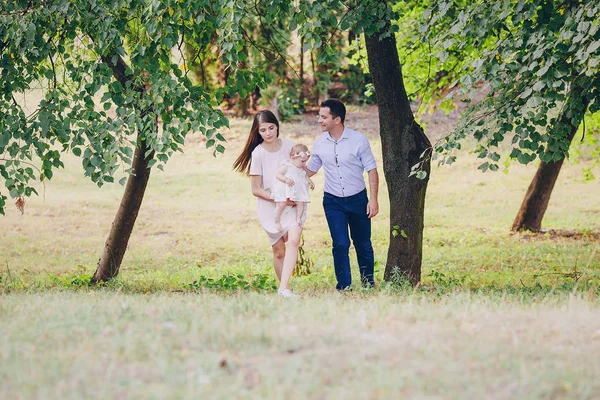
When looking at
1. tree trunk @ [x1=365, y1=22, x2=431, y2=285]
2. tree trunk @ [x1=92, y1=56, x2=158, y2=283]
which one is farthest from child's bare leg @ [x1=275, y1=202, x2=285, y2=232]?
tree trunk @ [x1=92, y1=56, x2=158, y2=283]

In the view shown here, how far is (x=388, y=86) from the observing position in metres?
8.86

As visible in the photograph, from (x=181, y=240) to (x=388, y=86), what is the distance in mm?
11936

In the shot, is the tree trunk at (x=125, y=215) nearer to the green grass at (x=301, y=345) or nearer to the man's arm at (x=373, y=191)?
the green grass at (x=301, y=345)

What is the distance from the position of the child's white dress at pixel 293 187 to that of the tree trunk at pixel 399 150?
68.0 inches

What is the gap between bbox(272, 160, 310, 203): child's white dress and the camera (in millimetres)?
7578

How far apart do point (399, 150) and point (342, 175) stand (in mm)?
1246

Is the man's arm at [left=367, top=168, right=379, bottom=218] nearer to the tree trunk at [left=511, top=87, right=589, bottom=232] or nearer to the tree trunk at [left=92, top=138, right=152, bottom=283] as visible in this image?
the tree trunk at [left=92, top=138, right=152, bottom=283]

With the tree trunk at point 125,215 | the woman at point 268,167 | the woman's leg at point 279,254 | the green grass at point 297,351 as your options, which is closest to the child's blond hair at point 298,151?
the woman at point 268,167

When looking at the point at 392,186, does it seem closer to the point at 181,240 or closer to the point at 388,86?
the point at 388,86

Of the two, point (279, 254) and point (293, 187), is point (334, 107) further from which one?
point (279, 254)

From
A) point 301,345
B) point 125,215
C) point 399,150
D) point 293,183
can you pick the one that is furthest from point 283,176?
point 125,215

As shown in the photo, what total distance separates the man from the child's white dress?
0.42m

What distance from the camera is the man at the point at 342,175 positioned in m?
7.95

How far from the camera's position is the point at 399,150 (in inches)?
352
